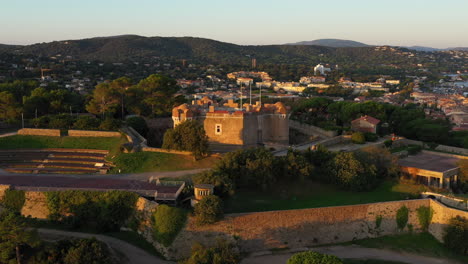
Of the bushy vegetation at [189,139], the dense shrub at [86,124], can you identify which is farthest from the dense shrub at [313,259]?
the dense shrub at [86,124]

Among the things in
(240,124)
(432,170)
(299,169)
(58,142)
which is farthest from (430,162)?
(58,142)

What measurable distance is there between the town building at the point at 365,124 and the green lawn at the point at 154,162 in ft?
55.5

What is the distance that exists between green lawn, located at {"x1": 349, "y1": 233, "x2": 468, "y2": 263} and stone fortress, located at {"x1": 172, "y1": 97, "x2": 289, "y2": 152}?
42.3 feet

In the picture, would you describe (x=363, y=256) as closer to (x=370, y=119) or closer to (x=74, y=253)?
(x=74, y=253)

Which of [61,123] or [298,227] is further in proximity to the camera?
[61,123]

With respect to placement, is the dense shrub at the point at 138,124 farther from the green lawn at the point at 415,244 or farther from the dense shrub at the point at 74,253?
the green lawn at the point at 415,244

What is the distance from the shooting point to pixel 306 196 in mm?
25047

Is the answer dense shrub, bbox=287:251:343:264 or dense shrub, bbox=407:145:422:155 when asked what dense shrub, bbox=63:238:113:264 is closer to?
dense shrub, bbox=287:251:343:264

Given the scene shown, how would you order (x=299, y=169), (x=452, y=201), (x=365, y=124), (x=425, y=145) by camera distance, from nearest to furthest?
(x=452, y=201) → (x=299, y=169) → (x=425, y=145) → (x=365, y=124)

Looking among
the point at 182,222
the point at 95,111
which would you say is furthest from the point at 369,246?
the point at 95,111

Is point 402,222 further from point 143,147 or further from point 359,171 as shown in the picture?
point 143,147

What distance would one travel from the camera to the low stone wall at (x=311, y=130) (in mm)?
38094

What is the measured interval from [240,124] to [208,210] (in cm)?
1385

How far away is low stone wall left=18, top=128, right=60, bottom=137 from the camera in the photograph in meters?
32.4
